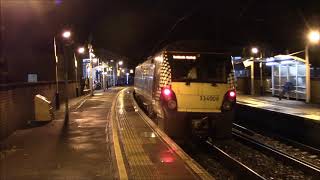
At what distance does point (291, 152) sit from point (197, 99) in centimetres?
385

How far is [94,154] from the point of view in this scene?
10156 mm

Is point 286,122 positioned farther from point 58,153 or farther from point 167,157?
point 58,153

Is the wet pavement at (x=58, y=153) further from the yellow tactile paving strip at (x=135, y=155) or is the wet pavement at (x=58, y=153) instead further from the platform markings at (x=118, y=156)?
the yellow tactile paving strip at (x=135, y=155)

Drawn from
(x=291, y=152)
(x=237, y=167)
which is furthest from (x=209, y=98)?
(x=291, y=152)

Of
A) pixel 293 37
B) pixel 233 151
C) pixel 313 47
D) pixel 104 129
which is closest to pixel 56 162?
pixel 104 129

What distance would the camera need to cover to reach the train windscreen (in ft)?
42.9

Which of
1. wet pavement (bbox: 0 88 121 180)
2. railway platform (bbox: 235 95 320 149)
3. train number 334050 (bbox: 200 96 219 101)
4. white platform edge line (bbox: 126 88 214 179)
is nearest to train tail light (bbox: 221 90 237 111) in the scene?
train number 334050 (bbox: 200 96 219 101)

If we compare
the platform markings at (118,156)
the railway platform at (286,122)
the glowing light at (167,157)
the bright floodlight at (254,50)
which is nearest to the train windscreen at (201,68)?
the platform markings at (118,156)

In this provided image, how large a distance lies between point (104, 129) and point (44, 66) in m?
17.9

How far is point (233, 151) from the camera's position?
1437cm

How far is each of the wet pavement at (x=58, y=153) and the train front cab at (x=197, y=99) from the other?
2.19 meters

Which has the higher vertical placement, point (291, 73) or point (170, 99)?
point (291, 73)

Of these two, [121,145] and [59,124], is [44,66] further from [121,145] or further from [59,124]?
[121,145]

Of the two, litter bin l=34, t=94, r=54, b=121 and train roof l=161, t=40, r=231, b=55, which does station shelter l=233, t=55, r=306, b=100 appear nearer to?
train roof l=161, t=40, r=231, b=55
